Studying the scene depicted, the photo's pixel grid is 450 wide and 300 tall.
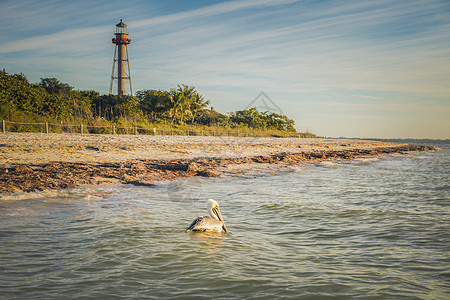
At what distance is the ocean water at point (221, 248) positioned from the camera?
3.02m

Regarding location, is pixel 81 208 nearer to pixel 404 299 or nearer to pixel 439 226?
pixel 404 299

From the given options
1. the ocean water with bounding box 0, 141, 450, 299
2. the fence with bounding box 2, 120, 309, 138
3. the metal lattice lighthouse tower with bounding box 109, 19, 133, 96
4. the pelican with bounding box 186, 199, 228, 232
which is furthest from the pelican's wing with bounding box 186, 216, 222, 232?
the metal lattice lighthouse tower with bounding box 109, 19, 133, 96

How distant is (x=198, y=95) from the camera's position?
5406cm

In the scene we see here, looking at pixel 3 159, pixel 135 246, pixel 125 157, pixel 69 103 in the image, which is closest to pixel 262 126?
pixel 69 103

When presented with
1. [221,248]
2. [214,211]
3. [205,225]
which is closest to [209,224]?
[205,225]

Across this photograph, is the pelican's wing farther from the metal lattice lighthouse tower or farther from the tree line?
the metal lattice lighthouse tower

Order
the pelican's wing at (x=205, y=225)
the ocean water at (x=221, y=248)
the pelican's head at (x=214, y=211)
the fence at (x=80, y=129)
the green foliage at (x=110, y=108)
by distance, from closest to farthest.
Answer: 1. the ocean water at (x=221, y=248)
2. the pelican's wing at (x=205, y=225)
3. the pelican's head at (x=214, y=211)
4. the fence at (x=80, y=129)
5. the green foliage at (x=110, y=108)

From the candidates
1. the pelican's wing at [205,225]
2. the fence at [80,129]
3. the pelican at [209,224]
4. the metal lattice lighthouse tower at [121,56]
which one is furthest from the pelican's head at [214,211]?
the metal lattice lighthouse tower at [121,56]

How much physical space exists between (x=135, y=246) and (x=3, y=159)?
835 cm

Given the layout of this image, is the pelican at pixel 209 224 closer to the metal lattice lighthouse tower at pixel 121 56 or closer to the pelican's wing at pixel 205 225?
the pelican's wing at pixel 205 225

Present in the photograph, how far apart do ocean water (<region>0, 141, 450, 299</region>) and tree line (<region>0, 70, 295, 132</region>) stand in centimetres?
2090

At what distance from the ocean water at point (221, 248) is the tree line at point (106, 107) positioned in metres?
20.9

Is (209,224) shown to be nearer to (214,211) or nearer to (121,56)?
(214,211)

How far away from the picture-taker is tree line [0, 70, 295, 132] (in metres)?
28.9
